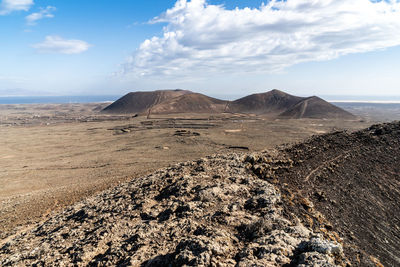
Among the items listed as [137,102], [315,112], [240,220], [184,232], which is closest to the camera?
[184,232]

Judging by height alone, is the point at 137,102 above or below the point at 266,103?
below

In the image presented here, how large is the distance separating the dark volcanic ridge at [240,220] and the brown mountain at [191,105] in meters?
76.5

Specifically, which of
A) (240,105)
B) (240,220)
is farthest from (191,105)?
(240,220)

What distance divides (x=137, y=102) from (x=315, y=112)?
72205 millimetres

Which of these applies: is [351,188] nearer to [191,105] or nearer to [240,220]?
[240,220]

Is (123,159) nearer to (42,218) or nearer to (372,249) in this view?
(42,218)

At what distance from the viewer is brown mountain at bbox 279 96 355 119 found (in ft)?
244

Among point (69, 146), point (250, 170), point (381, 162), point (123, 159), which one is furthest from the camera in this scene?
point (69, 146)

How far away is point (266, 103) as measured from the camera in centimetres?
9988

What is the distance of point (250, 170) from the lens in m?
10.0

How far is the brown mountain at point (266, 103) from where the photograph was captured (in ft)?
311

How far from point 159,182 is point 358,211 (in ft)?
25.6

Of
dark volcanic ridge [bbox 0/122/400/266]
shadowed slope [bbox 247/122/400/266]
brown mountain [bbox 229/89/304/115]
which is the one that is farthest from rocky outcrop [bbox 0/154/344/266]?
brown mountain [bbox 229/89/304/115]

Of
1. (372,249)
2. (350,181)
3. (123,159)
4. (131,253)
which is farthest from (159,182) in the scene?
(123,159)
